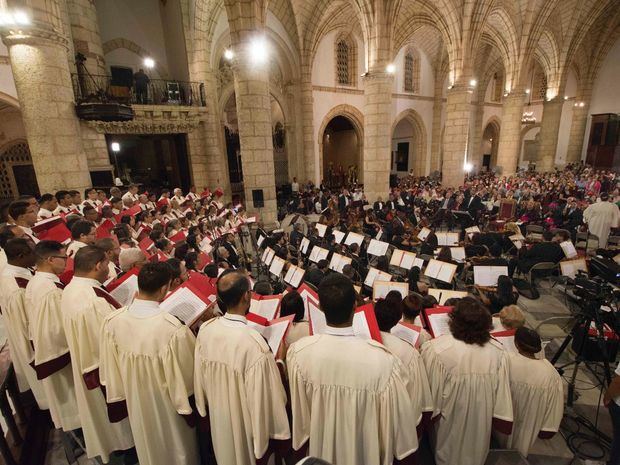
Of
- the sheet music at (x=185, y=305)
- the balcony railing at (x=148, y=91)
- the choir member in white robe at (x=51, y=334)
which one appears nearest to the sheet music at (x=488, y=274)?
the sheet music at (x=185, y=305)

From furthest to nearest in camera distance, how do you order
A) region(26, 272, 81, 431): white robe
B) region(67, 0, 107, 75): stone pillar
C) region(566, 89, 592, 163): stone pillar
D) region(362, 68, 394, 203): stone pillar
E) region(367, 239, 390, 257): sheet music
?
region(566, 89, 592, 163): stone pillar
region(362, 68, 394, 203): stone pillar
region(67, 0, 107, 75): stone pillar
region(367, 239, 390, 257): sheet music
region(26, 272, 81, 431): white robe

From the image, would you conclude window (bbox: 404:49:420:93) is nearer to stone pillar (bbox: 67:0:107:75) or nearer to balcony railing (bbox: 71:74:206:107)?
balcony railing (bbox: 71:74:206:107)

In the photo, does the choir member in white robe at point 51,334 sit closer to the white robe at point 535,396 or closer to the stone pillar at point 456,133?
the white robe at point 535,396

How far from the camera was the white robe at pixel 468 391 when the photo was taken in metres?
2.35

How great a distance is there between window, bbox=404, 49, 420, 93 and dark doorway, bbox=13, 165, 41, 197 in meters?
22.7

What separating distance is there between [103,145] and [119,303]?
11.2 meters

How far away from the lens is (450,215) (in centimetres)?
1159

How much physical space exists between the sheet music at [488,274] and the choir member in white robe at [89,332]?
528cm

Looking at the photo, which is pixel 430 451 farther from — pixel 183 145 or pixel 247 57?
pixel 183 145

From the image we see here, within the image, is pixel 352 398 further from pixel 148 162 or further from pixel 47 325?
pixel 148 162

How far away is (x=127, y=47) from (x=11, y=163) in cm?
751

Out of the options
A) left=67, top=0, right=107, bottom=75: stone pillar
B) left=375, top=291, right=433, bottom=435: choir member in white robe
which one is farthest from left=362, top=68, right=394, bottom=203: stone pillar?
left=375, top=291, right=433, bottom=435: choir member in white robe

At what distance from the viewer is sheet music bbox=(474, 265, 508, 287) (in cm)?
536

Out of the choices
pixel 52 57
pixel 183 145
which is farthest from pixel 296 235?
pixel 183 145
